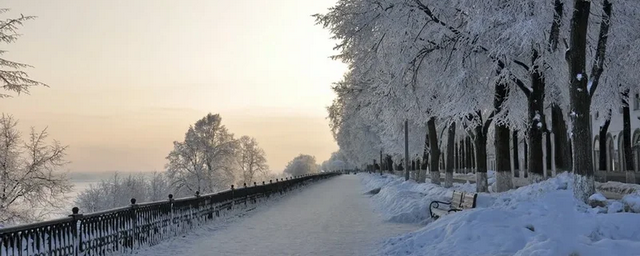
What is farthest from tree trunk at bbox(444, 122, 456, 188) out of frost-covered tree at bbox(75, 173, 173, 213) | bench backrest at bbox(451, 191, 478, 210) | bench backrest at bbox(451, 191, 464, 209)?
Answer: frost-covered tree at bbox(75, 173, 173, 213)

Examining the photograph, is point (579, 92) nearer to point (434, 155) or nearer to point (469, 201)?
point (469, 201)

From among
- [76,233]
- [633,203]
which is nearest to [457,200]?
[633,203]

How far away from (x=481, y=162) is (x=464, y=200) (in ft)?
23.0

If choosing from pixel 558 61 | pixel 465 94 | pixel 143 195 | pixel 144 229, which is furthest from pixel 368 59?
pixel 143 195

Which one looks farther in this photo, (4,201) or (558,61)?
(4,201)

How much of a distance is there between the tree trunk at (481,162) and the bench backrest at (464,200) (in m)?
5.31

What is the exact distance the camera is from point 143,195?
74.9 meters

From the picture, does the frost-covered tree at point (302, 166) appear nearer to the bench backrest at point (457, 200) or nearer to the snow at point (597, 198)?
the bench backrest at point (457, 200)

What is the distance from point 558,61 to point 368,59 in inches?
247

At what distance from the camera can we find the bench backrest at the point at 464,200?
1315 cm

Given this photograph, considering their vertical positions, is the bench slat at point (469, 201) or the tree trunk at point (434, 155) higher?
the tree trunk at point (434, 155)

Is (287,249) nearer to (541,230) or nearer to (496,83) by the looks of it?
(541,230)

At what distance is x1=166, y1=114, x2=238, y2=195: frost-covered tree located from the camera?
59438mm

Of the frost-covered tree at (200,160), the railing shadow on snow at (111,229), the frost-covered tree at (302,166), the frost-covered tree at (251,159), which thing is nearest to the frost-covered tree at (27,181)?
the railing shadow on snow at (111,229)
